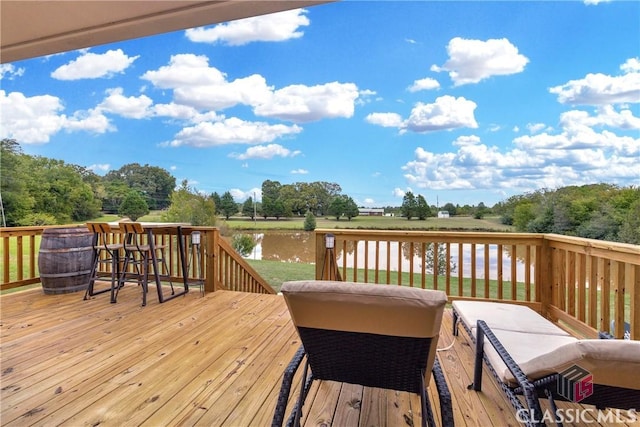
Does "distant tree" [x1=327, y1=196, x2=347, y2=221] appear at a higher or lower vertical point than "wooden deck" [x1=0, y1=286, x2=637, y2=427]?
higher

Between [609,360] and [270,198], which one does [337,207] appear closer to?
[270,198]

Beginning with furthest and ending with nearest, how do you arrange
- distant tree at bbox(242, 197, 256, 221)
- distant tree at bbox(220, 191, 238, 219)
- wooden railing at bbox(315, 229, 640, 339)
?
1. distant tree at bbox(220, 191, 238, 219)
2. distant tree at bbox(242, 197, 256, 221)
3. wooden railing at bbox(315, 229, 640, 339)

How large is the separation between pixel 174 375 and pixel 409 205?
416 cm

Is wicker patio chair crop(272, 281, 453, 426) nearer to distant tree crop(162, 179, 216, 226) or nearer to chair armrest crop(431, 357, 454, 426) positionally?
chair armrest crop(431, 357, 454, 426)

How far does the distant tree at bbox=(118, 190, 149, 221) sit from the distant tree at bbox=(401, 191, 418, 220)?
511 centimetres

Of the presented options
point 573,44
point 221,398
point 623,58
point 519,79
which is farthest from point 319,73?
point 221,398

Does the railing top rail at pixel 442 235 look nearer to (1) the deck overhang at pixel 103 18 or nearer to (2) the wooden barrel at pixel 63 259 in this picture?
(1) the deck overhang at pixel 103 18

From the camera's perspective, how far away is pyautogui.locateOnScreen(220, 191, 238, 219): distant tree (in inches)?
270

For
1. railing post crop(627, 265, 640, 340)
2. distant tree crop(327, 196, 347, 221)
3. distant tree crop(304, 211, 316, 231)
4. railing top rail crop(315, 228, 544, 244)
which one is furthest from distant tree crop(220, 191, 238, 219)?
railing post crop(627, 265, 640, 340)

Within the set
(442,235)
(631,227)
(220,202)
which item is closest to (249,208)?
(220,202)

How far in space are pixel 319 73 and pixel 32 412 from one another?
7.36 metres

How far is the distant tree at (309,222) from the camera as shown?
→ 5.17 meters

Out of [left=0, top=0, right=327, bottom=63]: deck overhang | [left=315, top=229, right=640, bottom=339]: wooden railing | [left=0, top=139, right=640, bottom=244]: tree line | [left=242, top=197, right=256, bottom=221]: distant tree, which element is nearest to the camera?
[left=0, top=0, right=327, bottom=63]: deck overhang

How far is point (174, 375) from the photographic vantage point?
6.80ft
